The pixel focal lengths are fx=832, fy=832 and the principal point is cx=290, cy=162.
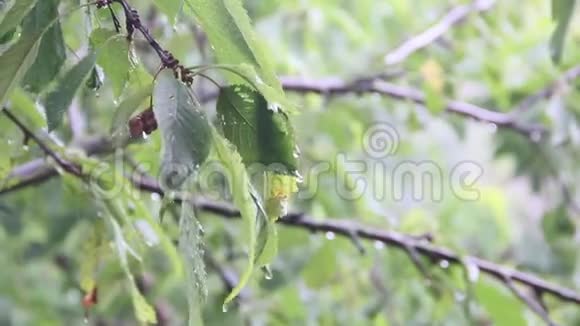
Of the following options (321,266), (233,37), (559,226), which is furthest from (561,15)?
(559,226)

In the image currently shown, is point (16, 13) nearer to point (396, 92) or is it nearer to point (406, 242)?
point (406, 242)

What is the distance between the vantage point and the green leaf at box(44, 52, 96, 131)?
378 mm

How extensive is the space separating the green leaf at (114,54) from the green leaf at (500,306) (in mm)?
516

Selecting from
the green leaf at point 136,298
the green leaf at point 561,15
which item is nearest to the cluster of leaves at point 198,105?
the green leaf at point 136,298

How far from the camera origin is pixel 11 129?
57 centimetres

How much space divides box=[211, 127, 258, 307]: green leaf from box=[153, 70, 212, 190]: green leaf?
0.01m

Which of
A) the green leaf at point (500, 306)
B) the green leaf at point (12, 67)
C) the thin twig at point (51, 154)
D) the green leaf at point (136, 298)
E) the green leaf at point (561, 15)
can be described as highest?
the green leaf at point (12, 67)

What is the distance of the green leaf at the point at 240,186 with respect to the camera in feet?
1.11

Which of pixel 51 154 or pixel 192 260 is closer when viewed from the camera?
pixel 192 260

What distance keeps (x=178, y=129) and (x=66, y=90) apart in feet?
0.28

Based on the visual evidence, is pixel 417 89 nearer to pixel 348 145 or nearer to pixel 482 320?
pixel 348 145

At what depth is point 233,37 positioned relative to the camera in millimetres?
370

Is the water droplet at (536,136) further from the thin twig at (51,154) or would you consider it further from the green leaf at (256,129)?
the green leaf at (256,129)

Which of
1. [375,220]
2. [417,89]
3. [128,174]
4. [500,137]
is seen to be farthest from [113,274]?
[500,137]
